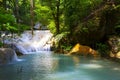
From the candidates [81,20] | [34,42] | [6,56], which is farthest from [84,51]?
[6,56]

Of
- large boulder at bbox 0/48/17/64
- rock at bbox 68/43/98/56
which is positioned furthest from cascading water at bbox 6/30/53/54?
large boulder at bbox 0/48/17/64

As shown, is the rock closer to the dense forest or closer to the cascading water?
the dense forest

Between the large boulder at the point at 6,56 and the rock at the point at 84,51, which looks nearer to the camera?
the large boulder at the point at 6,56

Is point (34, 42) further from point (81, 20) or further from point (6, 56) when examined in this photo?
point (6, 56)

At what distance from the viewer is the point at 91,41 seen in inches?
731

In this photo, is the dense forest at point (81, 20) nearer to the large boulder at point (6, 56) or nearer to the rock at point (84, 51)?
the rock at point (84, 51)

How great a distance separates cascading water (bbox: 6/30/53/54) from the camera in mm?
20172

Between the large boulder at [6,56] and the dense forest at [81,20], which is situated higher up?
the dense forest at [81,20]

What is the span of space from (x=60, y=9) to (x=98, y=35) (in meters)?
4.07

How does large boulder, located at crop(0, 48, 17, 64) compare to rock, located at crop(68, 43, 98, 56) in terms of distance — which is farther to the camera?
rock, located at crop(68, 43, 98, 56)

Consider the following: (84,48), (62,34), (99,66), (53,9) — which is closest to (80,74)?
(99,66)

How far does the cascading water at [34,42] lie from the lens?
794 inches

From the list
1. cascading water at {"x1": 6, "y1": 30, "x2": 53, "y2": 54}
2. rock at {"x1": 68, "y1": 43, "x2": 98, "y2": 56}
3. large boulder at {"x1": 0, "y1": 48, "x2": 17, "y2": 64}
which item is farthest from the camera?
cascading water at {"x1": 6, "y1": 30, "x2": 53, "y2": 54}

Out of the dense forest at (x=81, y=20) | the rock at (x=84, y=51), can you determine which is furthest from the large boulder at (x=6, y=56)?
the rock at (x=84, y=51)
